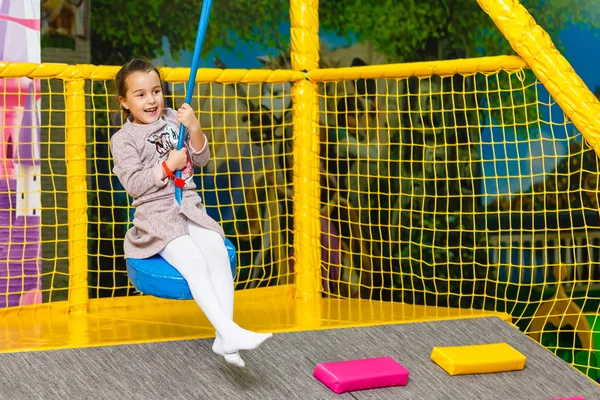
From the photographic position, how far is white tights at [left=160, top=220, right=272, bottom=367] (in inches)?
99.3

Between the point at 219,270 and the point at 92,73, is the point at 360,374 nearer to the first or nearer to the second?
the point at 219,270

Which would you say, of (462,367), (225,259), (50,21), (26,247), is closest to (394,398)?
(462,367)

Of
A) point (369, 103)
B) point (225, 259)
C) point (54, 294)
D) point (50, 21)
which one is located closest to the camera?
point (225, 259)

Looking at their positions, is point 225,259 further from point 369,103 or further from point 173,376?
point 369,103

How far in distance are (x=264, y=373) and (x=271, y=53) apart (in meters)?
3.14

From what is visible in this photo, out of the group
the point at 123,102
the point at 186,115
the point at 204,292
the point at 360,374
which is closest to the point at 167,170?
the point at 186,115

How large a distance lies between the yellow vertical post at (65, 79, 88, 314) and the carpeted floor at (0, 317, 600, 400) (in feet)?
1.75

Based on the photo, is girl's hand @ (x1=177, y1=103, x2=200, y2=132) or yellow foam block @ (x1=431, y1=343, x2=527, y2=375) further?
yellow foam block @ (x1=431, y1=343, x2=527, y2=375)

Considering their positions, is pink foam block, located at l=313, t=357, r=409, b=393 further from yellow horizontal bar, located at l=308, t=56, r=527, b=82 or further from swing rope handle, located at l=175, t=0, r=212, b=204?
yellow horizontal bar, located at l=308, t=56, r=527, b=82

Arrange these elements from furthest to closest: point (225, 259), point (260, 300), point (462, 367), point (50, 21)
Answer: point (50, 21) → point (260, 300) → point (462, 367) → point (225, 259)

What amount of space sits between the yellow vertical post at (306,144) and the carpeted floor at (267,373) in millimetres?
625

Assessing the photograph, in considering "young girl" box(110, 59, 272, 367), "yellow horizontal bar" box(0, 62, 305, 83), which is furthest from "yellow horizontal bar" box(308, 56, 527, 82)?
"young girl" box(110, 59, 272, 367)

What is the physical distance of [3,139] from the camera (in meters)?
3.47

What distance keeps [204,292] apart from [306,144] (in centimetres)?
129
